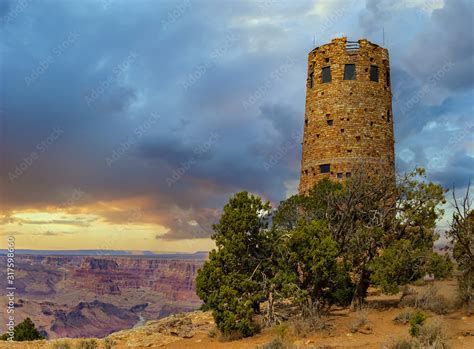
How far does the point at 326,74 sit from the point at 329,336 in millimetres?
22036

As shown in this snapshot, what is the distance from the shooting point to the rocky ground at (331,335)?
18.0 m

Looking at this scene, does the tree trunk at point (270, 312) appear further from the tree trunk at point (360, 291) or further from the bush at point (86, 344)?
the bush at point (86, 344)

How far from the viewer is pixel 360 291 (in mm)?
24562

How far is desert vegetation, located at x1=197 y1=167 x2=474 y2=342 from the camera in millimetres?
21078

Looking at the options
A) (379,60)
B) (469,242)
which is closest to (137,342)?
Result: (469,242)

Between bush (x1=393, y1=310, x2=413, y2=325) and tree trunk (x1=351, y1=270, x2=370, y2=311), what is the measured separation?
305 centimetres

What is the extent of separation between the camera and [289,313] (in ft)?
75.3

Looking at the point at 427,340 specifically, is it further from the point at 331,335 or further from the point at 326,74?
the point at 326,74

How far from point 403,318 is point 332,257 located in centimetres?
357

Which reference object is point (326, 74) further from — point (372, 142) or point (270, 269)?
point (270, 269)

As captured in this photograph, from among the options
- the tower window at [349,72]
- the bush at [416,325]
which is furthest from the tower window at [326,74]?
the bush at [416,325]

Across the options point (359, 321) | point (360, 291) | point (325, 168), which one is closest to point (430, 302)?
point (360, 291)

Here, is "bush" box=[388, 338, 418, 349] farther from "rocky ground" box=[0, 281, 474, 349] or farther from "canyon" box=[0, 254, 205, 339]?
"canyon" box=[0, 254, 205, 339]

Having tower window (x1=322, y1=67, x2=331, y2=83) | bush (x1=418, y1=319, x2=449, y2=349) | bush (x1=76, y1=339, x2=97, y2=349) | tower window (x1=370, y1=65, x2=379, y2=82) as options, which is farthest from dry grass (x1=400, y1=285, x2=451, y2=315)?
tower window (x1=322, y1=67, x2=331, y2=83)
